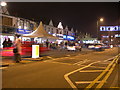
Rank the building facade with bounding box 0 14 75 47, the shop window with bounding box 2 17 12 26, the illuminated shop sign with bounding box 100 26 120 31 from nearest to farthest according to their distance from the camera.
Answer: the building facade with bounding box 0 14 75 47 → the shop window with bounding box 2 17 12 26 → the illuminated shop sign with bounding box 100 26 120 31

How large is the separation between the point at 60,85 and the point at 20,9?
32888 mm

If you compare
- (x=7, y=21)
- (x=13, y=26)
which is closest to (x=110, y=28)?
(x=13, y=26)

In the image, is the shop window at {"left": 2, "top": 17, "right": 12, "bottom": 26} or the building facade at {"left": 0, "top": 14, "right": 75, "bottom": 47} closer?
the building facade at {"left": 0, "top": 14, "right": 75, "bottom": 47}

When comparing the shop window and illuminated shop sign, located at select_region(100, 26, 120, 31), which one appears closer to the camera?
the shop window

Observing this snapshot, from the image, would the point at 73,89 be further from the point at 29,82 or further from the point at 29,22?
the point at 29,22

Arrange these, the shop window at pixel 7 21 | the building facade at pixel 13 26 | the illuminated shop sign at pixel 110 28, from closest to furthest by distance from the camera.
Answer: the building facade at pixel 13 26, the shop window at pixel 7 21, the illuminated shop sign at pixel 110 28

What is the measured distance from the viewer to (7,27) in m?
26.2

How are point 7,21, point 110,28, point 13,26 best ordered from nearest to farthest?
point 7,21, point 13,26, point 110,28

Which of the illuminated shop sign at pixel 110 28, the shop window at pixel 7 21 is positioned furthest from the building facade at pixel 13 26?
the illuminated shop sign at pixel 110 28

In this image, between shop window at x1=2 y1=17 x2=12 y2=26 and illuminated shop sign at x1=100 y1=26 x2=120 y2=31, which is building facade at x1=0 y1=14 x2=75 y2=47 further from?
illuminated shop sign at x1=100 y1=26 x2=120 y2=31

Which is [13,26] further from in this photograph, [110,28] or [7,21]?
[110,28]

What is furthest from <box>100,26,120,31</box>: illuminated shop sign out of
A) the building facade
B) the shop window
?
the shop window

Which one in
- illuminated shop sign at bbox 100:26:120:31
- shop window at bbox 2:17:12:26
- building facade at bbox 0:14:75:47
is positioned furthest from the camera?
illuminated shop sign at bbox 100:26:120:31

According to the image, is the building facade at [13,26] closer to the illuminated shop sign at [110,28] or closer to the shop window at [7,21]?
the shop window at [7,21]
